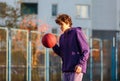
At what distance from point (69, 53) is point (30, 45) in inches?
461

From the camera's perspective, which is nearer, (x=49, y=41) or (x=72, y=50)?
(x=72, y=50)

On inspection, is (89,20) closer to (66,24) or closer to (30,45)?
(30,45)

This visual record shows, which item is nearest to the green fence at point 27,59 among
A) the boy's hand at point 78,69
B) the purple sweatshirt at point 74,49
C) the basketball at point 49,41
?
the basketball at point 49,41

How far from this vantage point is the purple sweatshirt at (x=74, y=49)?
33.3 feet

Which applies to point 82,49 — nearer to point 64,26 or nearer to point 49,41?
point 64,26

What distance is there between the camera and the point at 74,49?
10258 millimetres

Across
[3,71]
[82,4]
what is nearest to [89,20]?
[82,4]

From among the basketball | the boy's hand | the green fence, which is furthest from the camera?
the green fence

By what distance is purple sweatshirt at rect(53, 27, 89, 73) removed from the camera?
1016 centimetres

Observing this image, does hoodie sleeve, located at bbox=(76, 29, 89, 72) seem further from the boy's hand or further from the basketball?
the basketball

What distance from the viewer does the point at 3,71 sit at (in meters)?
19.8

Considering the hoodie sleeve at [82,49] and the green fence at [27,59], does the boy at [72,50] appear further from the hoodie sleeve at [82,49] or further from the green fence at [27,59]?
the green fence at [27,59]

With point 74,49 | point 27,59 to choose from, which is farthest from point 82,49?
point 27,59

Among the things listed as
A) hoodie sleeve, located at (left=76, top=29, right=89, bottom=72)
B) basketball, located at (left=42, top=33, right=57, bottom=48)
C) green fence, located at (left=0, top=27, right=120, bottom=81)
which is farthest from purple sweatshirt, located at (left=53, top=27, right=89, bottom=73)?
green fence, located at (left=0, top=27, right=120, bottom=81)
